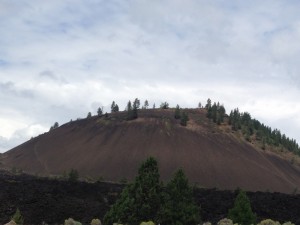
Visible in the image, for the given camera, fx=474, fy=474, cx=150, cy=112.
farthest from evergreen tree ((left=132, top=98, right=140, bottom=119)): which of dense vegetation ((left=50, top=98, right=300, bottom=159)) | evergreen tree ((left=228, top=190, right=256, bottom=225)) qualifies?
evergreen tree ((left=228, top=190, right=256, bottom=225))

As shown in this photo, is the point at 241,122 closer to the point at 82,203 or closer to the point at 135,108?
the point at 135,108

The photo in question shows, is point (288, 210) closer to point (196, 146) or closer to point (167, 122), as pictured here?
point (196, 146)

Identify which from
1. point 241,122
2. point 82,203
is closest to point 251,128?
point 241,122

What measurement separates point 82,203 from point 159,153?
59714mm

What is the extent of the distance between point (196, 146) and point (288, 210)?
6548cm

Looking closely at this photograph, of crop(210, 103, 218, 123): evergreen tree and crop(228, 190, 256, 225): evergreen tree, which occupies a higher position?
crop(210, 103, 218, 123): evergreen tree

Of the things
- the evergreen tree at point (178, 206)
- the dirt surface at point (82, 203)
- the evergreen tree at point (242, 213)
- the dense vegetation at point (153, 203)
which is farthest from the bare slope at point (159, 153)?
the dense vegetation at point (153, 203)

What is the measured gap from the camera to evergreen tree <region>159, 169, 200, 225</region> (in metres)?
25.3

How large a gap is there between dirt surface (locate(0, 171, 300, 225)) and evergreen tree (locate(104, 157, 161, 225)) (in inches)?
630

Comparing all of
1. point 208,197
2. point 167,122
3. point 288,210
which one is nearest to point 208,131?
point 167,122

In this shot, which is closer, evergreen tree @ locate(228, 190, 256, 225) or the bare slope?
evergreen tree @ locate(228, 190, 256, 225)

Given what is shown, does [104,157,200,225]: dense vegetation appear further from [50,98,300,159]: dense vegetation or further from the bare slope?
[50,98,300,159]: dense vegetation

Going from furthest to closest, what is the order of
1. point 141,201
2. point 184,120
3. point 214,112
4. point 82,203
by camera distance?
point 214,112 → point 184,120 → point 82,203 → point 141,201

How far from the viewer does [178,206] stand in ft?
84.6
